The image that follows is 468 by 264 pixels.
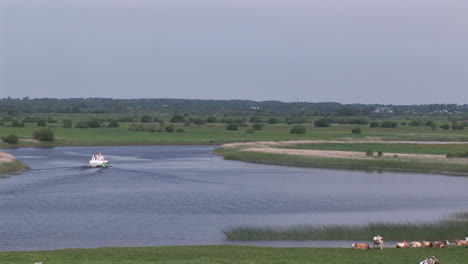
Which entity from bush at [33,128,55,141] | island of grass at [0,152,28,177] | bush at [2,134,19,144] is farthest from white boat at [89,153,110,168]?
bush at [33,128,55,141]

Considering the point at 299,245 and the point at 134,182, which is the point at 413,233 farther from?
the point at 134,182

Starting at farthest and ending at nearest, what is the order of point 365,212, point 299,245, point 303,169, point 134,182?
1. point 303,169
2. point 134,182
3. point 365,212
4. point 299,245

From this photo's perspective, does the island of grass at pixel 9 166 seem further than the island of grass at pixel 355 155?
No

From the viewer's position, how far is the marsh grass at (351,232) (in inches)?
1190

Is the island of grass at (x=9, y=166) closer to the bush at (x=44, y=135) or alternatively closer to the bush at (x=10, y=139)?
the bush at (x=10, y=139)

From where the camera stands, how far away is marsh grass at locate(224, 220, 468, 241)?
3023 cm

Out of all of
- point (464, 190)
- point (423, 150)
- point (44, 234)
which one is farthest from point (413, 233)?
point (423, 150)

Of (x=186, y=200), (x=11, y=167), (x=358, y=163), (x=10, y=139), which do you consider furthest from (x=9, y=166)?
(x=358, y=163)

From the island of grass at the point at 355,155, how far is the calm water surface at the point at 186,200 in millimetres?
3835

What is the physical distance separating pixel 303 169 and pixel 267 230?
37.2m

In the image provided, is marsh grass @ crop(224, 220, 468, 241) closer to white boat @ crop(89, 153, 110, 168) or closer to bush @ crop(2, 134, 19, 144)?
white boat @ crop(89, 153, 110, 168)

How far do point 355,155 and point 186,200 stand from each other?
106 ft

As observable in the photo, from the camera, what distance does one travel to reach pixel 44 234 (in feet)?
101

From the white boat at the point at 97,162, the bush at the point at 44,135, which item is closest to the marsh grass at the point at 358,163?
the white boat at the point at 97,162
